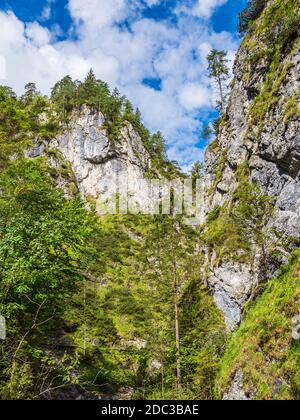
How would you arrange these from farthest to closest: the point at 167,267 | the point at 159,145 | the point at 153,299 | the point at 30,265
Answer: the point at 159,145, the point at 153,299, the point at 167,267, the point at 30,265

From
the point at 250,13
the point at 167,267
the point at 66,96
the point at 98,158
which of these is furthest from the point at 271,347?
the point at 66,96

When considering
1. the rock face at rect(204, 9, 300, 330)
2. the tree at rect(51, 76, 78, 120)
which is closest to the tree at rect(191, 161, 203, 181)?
the tree at rect(51, 76, 78, 120)

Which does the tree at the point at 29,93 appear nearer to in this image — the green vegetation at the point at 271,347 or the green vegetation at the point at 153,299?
the green vegetation at the point at 153,299

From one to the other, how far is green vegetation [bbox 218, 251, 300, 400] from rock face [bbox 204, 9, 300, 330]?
9.25 feet

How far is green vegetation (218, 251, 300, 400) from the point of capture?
12.2 m

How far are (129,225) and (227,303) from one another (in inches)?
1581

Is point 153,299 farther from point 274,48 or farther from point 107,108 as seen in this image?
point 107,108

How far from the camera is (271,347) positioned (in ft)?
45.6

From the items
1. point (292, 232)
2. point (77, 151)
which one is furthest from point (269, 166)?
point (77, 151)

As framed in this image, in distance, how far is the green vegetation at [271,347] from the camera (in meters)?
12.2

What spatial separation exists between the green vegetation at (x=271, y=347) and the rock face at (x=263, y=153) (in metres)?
2.82

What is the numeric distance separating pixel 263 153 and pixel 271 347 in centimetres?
1650

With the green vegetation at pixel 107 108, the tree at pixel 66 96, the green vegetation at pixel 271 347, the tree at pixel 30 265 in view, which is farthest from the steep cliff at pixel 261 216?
the tree at pixel 66 96
